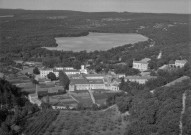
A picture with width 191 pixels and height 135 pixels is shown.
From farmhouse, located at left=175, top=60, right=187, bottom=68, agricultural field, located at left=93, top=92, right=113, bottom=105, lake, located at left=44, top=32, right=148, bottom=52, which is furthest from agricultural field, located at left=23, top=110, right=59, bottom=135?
lake, located at left=44, top=32, right=148, bottom=52

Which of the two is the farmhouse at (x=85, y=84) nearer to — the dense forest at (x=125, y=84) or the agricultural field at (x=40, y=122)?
the dense forest at (x=125, y=84)

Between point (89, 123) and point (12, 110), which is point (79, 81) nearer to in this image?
point (12, 110)

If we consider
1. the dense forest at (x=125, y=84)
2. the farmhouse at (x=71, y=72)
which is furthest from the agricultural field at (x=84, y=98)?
the farmhouse at (x=71, y=72)

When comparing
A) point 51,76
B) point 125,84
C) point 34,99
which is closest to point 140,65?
point 125,84

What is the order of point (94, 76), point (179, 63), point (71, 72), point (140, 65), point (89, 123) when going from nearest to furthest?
1. point (89, 123)
2. point (94, 76)
3. point (71, 72)
4. point (179, 63)
5. point (140, 65)

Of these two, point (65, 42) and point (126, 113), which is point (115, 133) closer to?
point (126, 113)

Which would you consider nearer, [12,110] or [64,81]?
[12,110]

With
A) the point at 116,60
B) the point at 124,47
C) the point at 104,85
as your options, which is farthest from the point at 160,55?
the point at 104,85

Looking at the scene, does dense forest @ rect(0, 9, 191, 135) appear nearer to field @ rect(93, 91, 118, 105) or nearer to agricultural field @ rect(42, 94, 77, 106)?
field @ rect(93, 91, 118, 105)

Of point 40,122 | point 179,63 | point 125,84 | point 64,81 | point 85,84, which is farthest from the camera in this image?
point 179,63
